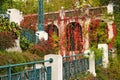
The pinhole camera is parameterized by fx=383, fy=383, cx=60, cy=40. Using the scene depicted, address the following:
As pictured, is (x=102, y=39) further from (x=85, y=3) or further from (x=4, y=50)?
(x=4, y=50)

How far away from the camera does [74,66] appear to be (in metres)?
14.4

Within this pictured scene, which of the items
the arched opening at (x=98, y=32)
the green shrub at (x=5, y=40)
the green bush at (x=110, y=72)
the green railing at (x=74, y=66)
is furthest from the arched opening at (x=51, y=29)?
the green shrub at (x=5, y=40)

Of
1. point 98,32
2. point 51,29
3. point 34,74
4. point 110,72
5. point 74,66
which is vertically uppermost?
point 51,29

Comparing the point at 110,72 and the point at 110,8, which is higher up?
the point at 110,8

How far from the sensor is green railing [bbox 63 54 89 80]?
1323 cm

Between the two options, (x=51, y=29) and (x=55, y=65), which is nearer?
(x=55, y=65)

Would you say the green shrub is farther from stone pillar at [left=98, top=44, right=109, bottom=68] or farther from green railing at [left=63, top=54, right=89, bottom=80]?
stone pillar at [left=98, top=44, right=109, bottom=68]

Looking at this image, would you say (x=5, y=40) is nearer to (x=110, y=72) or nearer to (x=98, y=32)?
(x=110, y=72)

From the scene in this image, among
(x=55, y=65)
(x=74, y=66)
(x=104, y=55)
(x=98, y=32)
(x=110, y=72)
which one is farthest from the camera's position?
(x=98, y=32)

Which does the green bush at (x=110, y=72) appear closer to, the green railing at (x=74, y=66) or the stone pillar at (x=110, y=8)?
the green railing at (x=74, y=66)

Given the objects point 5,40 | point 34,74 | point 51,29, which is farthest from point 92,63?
point 51,29

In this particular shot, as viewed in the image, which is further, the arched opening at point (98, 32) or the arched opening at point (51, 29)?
the arched opening at point (51, 29)

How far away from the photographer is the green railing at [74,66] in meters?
13.2

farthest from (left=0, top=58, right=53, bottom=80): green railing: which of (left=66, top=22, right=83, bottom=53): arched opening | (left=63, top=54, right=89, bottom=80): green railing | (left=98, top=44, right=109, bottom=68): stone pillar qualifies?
(left=66, top=22, right=83, bottom=53): arched opening
